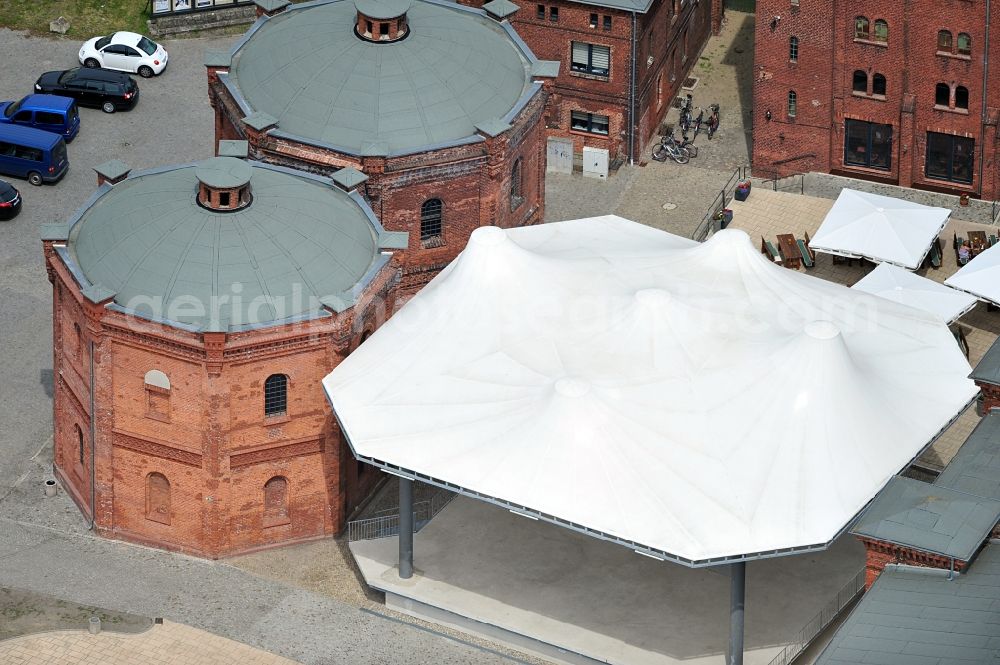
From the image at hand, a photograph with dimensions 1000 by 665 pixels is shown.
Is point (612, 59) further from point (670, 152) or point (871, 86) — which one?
point (871, 86)

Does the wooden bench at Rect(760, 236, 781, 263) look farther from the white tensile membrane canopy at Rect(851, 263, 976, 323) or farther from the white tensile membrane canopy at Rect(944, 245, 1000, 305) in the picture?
the white tensile membrane canopy at Rect(944, 245, 1000, 305)

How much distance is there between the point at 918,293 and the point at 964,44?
13.3 meters

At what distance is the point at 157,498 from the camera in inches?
3462

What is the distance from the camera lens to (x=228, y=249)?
8506 cm

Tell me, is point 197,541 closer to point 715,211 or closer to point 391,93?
point 391,93

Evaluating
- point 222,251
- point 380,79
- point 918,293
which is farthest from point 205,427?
point 918,293

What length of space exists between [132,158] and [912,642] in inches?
2065

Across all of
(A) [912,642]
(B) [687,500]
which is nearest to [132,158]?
(B) [687,500]

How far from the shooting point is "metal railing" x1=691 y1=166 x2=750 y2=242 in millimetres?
106875

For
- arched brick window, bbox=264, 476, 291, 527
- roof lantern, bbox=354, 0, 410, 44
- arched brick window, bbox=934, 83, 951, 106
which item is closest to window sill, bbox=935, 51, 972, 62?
arched brick window, bbox=934, 83, 951, 106

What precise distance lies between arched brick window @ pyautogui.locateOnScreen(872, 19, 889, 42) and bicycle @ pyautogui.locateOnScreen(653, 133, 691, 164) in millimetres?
11304

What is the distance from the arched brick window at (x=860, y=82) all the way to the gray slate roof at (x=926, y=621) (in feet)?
122

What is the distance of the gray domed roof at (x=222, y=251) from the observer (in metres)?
84.1

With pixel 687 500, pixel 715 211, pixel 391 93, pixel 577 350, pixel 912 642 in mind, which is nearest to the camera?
pixel 912 642
